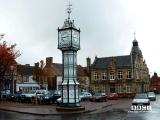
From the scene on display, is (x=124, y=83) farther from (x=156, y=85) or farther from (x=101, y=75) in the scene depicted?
(x=156, y=85)

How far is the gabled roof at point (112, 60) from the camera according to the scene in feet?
296

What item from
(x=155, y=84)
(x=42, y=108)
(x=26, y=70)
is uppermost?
(x=26, y=70)

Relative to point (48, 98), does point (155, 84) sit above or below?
above

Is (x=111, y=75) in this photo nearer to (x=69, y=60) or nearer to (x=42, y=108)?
(x=42, y=108)

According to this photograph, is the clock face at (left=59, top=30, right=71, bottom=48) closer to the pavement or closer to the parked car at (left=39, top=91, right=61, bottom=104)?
the pavement

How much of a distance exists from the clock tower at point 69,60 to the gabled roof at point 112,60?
53.6 metres

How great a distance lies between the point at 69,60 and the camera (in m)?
36.4

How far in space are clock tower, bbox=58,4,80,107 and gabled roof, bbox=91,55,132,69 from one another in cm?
5360

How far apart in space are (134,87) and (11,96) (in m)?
41.1

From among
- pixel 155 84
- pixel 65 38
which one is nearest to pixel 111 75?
pixel 65 38

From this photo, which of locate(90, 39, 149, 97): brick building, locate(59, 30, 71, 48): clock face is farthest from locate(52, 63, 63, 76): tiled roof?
locate(59, 30, 71, 48): clock face

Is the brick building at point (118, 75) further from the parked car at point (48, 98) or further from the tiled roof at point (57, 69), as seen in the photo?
the parked car at point (48, 98)

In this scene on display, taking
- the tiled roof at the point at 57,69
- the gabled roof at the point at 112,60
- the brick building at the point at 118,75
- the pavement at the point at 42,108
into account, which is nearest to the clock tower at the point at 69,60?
the pavement at the point at 42,108

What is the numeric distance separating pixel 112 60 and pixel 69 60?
183ft
